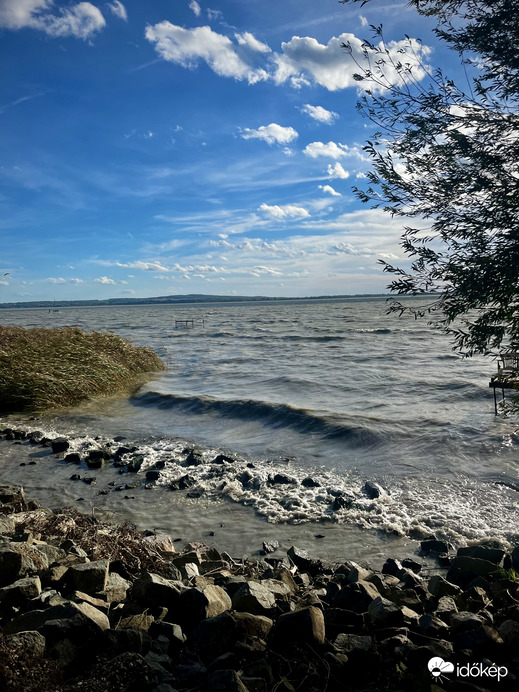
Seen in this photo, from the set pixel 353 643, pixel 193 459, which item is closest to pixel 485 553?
pixel 353 643

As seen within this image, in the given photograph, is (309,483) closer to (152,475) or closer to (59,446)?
(152,475)

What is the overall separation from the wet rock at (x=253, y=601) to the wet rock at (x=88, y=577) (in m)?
1.27

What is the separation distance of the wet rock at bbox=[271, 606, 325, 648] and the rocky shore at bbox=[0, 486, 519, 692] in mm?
10

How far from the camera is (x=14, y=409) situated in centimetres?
1677

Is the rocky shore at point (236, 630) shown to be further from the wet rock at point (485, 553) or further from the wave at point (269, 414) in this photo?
the wave at point (269, 414)

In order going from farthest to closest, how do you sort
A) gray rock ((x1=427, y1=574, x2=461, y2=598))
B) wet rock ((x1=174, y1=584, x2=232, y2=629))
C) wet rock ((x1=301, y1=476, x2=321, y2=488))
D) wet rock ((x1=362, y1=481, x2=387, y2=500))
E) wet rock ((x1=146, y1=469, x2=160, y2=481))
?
wet rock ((x1=146, y1=469, x2=160, y2=481)) → wet rock ((x1=301, y1=476, x2=321, y2=488)) → wet rock ((x1=362, y1=481, x2=387, y2=500)) → gray rock ((x1=427, y1=574, x2=461, y2=598)) → wet rock ((x1=174, y1=584, x2=232, y2=629))

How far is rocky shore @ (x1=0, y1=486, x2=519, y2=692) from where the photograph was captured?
3.32 m

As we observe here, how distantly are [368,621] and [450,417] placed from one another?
11.8m

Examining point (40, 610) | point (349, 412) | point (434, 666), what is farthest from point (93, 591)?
point (349, 412)

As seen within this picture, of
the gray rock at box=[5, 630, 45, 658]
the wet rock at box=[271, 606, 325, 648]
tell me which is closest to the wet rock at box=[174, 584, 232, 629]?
the wet rock at box=[271, 606, 325, 648]

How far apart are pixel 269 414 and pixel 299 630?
40.4ft

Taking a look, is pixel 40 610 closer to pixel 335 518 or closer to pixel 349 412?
pixel 335 518

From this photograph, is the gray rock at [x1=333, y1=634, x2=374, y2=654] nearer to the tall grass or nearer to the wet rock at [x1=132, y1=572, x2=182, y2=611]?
the wet rock at [x1=132, y1=572, x2=182, y2=611]

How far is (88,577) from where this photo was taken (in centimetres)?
454
